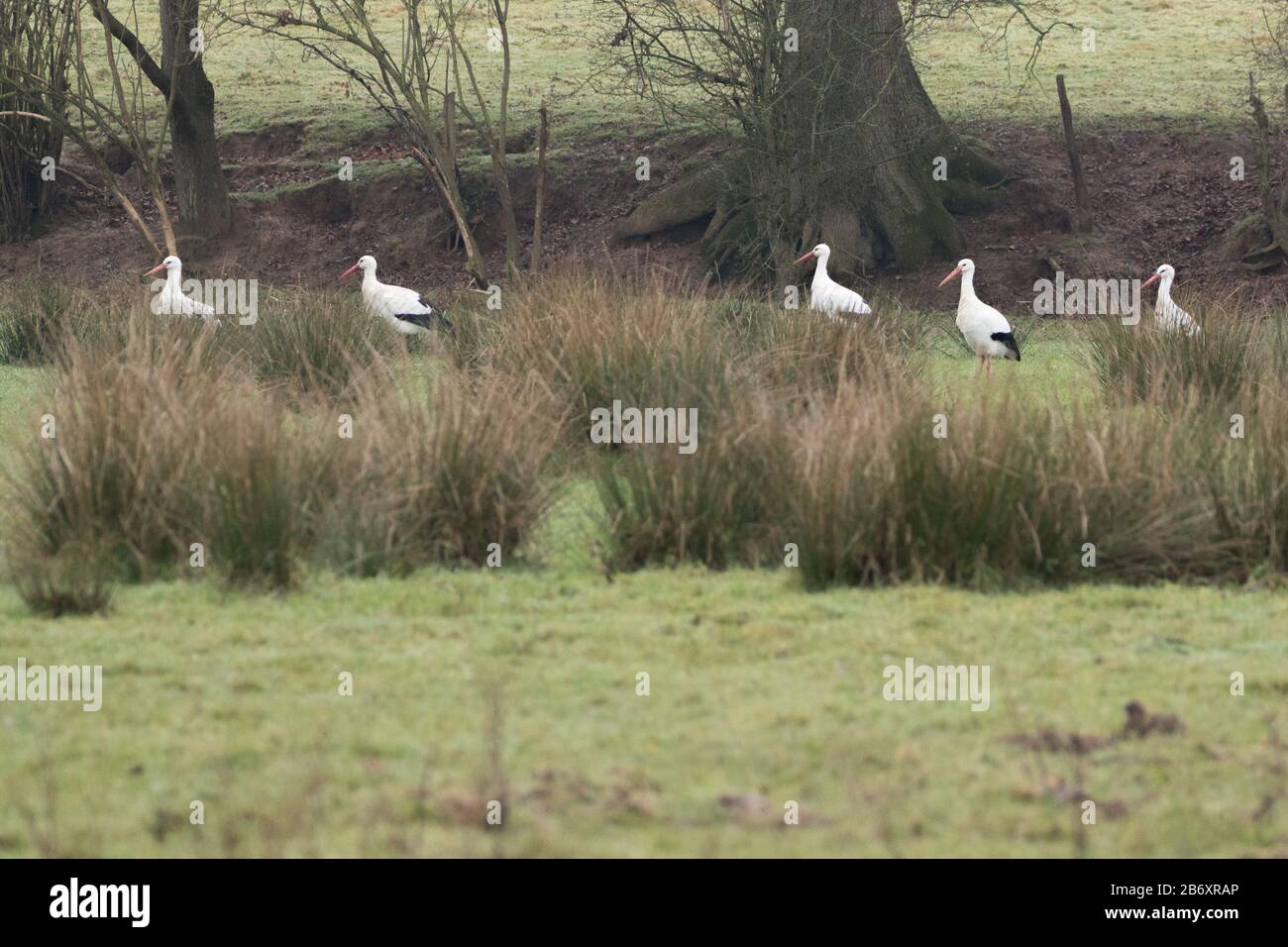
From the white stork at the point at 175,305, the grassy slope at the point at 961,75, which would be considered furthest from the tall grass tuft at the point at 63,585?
the grassy slope at the point at 961,75

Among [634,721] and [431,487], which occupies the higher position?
[431,487]

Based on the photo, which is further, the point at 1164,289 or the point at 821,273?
the point at 821,273

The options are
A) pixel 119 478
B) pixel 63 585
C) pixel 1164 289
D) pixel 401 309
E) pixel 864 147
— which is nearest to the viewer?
pixel 63 585

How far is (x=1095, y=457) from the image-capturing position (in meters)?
6.57

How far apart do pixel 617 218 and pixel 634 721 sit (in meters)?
15.8

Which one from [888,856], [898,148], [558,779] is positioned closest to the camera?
[888,856]

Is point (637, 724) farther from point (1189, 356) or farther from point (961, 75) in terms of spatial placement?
point (961, 75)

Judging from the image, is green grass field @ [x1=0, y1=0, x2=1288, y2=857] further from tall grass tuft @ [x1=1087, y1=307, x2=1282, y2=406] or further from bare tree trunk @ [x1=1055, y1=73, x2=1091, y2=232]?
bare tree trunk @ [x1=1055, y1=73, x2=1091, y2=232]

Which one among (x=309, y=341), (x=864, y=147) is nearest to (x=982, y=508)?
(x=309, y=341)

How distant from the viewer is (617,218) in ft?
65.8

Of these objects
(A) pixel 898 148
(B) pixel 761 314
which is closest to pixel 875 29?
(A) pixel 898 148

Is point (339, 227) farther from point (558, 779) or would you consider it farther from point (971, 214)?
point (558, 779)

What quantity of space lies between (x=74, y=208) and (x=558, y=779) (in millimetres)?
19269

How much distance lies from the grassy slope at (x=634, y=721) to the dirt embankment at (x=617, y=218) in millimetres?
11531
